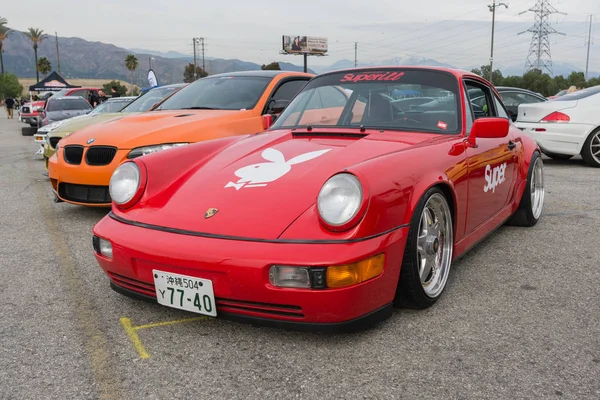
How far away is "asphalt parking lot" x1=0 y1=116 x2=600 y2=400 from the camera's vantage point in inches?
81.1

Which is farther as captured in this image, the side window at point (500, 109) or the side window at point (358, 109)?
the side window at point (500, 109)

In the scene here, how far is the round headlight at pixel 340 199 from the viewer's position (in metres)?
2.29

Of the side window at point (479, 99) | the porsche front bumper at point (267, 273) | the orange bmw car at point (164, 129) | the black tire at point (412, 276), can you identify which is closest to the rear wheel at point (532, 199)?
the side window at point (479, 99)

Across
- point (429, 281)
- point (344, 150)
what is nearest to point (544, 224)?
point (429, 281)

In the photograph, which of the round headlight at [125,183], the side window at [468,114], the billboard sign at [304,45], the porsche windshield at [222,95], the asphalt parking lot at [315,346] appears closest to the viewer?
the asphalt parking lot at [315,346]

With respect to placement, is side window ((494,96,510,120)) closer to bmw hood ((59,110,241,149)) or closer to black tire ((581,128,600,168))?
bmw hood ((59,110,241,149))

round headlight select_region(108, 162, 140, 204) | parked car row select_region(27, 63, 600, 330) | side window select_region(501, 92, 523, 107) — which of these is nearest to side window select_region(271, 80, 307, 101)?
parked car row select_region(27, 63, 600, 330)

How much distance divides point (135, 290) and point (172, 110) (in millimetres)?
3511

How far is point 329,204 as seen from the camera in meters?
2.34

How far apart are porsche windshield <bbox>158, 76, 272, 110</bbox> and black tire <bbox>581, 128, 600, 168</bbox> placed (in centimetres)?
514

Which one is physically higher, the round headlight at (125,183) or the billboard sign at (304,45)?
the billboard sign at (304,45)

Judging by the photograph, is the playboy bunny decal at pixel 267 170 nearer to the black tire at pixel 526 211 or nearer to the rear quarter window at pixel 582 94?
the black tire at pixel 526 211

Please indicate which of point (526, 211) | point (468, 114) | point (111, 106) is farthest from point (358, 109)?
point (111, 106)

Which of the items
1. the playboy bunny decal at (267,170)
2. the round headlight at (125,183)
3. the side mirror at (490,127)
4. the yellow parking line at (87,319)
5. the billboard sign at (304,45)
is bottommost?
the yellow parking line at (87,319)
